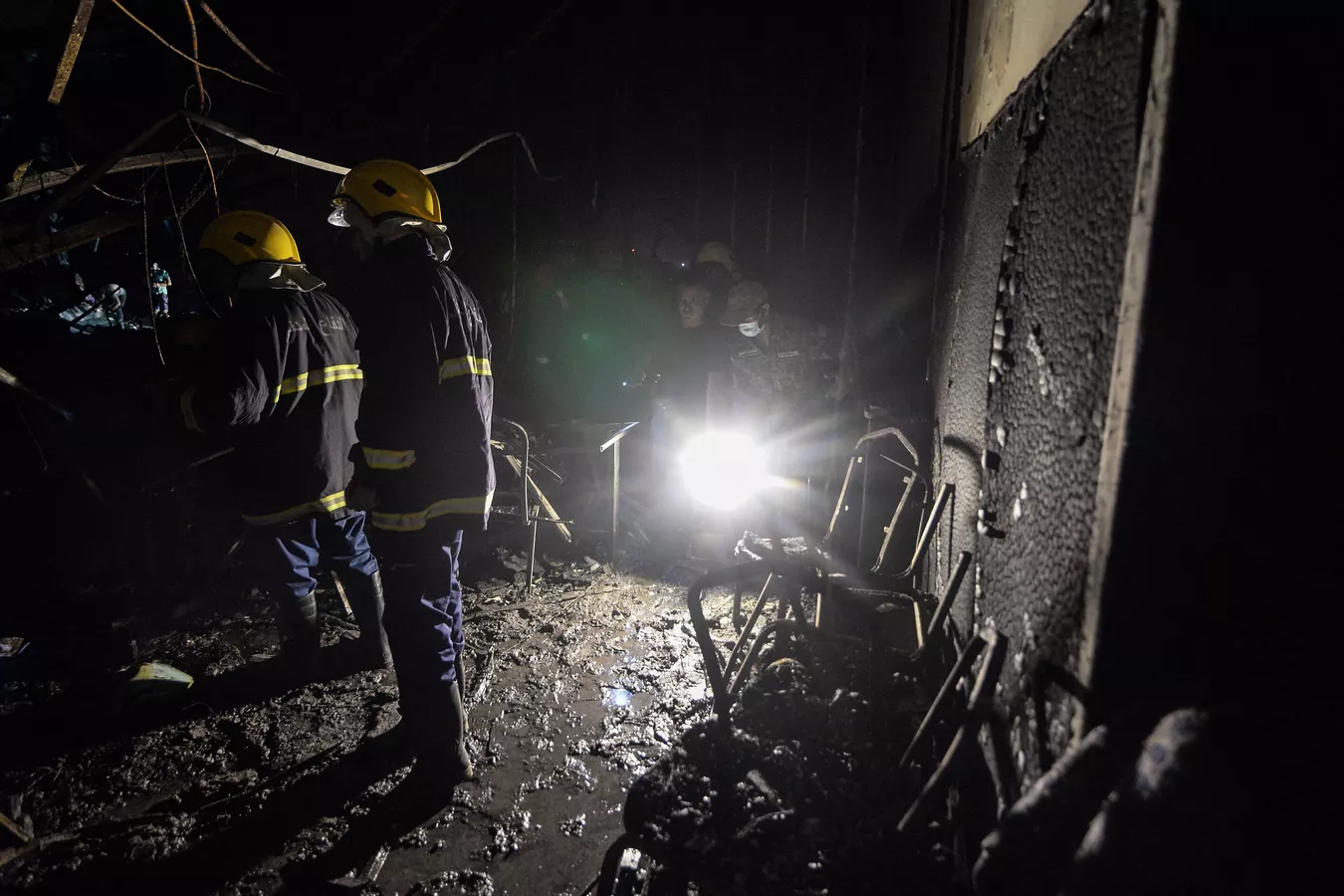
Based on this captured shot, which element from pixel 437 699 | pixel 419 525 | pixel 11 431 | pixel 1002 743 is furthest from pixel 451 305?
pixel 11 431

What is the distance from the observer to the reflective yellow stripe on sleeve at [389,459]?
2414 millimetres

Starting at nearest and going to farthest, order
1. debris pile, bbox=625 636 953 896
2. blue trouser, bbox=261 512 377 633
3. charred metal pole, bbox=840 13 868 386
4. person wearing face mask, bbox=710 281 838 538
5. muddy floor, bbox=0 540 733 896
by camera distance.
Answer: debris pile, bbox=625 636 953 896 → muddy floor, bbox=0 540 733 896 → blue trouser, bbox=261 512 377 633 → charred metal pole, bbox=840 13 868 386 → person wearing face mask, bbox=710 281 838 538

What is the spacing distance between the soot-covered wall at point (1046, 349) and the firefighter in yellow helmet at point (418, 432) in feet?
7.02

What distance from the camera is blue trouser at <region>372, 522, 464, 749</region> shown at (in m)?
2.48

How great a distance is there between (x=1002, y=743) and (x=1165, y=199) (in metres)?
1.36

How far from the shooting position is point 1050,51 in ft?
5.65

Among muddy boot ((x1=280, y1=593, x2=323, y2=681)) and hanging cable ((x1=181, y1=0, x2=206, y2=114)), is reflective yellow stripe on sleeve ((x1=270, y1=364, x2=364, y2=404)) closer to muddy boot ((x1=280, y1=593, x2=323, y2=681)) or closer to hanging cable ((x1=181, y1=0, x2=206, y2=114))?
muddy boot ((x1=280, y1=593, x2=323, y2=681))

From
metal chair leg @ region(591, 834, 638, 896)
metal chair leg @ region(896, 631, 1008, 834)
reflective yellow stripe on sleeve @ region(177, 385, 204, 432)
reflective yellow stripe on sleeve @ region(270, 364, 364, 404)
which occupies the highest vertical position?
reflective yellow stripe on sleeve @ region(270, 364, 364, 404)

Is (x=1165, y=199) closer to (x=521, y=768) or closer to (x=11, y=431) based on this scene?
(x=521, y=768)

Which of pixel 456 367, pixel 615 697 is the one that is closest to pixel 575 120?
pixel 456 367

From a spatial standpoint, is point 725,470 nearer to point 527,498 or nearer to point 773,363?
point 527,498

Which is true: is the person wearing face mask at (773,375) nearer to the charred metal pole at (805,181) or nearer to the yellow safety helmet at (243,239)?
the charred metal pole at (805,181)

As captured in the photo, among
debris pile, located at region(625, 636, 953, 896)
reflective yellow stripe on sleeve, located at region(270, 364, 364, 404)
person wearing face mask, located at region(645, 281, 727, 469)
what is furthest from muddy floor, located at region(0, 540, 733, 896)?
person wearing face mask, located at region(645, 281, 727, 469)

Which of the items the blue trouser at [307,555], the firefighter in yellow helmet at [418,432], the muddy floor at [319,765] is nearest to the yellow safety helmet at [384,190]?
the firefighter in yellow helmet at [418,432]
